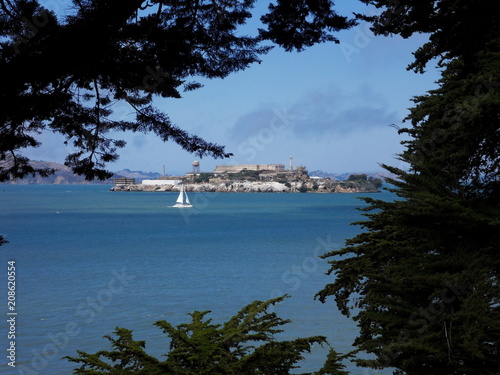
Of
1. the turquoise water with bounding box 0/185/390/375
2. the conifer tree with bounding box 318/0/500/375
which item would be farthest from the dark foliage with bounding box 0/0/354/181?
A: the turquoise water with bounding box 0/185/390/375

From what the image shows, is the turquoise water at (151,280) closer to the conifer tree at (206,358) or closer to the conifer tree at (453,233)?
the conifer tree at (453,233)

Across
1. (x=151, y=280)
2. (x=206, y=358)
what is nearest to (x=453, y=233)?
(x=206, y=358)

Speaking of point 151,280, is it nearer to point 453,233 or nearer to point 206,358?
point 206,358

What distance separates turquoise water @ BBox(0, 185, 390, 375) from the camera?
26141 millimetres

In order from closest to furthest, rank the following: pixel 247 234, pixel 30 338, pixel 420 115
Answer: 1. pixel 420 115
2. pixel 30 338
3. pixel 247 234

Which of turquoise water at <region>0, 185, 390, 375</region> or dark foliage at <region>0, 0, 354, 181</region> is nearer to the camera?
dark foliage at <region>0, 0, 354, 181</region>

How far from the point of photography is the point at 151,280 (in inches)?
1686

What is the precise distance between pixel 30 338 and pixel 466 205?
2354cm

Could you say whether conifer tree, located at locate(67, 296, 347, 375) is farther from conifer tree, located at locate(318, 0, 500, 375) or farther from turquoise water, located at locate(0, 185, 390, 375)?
turquoise water, located at locate(0, 185, 390, 375)

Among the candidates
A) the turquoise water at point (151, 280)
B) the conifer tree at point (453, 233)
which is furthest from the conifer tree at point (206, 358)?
the turquoise water at point (151, 280)

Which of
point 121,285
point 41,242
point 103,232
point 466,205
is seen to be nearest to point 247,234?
point 103,232

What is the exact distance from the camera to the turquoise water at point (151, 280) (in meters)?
26.1

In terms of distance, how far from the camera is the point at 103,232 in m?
78.3

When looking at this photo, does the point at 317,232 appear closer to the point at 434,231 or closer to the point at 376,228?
the point at 376,228
